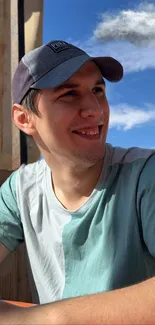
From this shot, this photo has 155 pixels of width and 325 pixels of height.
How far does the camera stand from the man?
58.2 inches

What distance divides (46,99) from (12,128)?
1.29m

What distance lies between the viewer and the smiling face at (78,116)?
1.58 metres

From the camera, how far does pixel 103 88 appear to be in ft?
5.52

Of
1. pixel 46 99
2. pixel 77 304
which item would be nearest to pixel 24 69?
pixel 46 99

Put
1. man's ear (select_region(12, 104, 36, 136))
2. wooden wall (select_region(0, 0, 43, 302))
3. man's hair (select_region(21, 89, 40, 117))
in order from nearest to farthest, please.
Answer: man's hair (select_region(21, 89, 40, 117))
man's ear (select_region(12, 104, 36, 136))
wooden wall (select_region(0, 0, 43, 302))

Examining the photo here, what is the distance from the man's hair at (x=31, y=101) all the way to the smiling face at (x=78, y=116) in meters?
0.02

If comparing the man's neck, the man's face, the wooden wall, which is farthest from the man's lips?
the wooden wall

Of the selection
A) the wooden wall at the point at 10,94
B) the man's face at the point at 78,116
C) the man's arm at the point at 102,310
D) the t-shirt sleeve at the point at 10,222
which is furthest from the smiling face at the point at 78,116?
the wooden wall at the point at 10,94

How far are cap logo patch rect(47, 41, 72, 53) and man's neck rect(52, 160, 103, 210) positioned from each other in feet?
1.50

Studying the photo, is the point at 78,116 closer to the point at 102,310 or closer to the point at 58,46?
the point at 58,46

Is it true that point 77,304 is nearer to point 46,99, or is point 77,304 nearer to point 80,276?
point 80,276

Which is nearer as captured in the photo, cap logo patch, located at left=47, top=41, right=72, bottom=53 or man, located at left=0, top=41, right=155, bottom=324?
man, located at left=0, top=41, right=155, bottom=324

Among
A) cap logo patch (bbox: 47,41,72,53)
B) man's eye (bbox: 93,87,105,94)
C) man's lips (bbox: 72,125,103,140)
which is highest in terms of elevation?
cap logo patch (bbox: 47,41,72,53)

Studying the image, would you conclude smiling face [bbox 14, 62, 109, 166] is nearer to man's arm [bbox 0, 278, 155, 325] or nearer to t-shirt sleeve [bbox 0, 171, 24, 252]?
t-shirt sleeve [bbox 0, 171, 24, 252]
